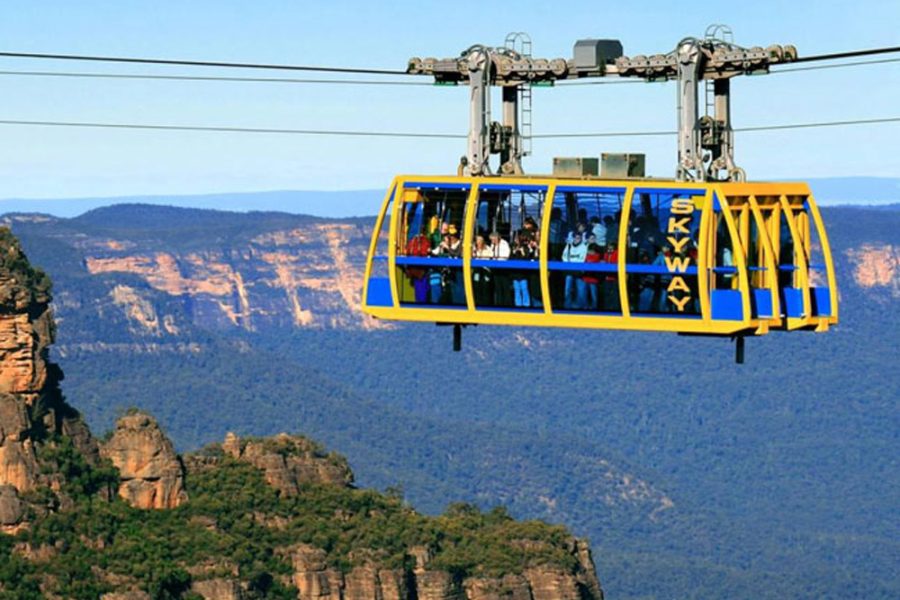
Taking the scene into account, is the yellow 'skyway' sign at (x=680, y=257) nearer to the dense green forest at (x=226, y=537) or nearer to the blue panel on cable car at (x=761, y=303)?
the blue panel on cable car at (x=761, y=303)

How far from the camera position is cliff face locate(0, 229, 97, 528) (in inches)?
6284

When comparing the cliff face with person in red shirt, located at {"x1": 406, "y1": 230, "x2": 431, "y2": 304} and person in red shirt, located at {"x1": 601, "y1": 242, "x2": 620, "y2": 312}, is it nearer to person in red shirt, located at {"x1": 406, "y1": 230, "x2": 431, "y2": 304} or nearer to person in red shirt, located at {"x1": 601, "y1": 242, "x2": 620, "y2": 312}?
person in red shirt, located at {"x1": 406, "y1": 230, "x2": 431, "y2": 304}

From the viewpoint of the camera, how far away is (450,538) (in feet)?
565

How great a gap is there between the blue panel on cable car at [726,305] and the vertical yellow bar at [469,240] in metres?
4.98

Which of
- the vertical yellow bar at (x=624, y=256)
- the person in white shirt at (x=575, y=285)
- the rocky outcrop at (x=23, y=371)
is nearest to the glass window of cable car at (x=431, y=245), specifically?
the person in white shirt at (x=575, y=285)

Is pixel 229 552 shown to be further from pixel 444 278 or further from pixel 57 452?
pixel 444 278

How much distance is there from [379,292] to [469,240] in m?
2.35

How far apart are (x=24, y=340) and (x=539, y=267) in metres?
105

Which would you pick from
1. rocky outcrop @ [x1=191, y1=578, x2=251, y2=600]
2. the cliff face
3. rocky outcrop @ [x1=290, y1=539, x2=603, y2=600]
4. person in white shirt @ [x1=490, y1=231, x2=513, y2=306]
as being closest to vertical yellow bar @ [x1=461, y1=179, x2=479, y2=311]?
person in white shirt @ [x1=490, y1=231, x2=513, y2=306]

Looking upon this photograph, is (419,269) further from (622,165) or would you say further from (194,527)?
(194,527)

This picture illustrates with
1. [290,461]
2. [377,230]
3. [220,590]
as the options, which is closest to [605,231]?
[377,230]

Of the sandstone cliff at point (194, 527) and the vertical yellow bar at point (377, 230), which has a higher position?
the vertical yellow bar at point (377, 230)

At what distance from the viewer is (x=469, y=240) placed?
58188 mm

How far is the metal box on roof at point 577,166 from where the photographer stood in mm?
57656
